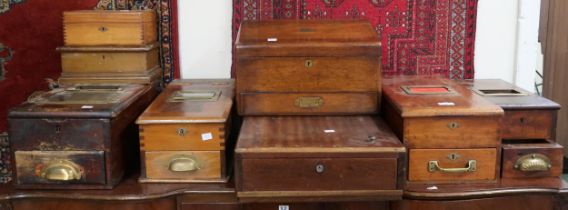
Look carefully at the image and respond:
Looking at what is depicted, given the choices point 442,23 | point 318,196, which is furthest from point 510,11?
point 318,196

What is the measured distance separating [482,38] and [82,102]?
173 centimetres

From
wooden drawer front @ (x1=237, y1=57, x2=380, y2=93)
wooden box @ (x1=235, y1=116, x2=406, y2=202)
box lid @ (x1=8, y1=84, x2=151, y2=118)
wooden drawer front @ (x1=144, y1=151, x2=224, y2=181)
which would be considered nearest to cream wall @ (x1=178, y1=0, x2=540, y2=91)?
box lid @ (x1=8, y1=84, x2=151, y2=118)

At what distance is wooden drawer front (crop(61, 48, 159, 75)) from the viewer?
238 centimetres

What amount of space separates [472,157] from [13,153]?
1514 mm

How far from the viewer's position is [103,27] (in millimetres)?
2355

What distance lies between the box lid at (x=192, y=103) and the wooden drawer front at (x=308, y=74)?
13 cm

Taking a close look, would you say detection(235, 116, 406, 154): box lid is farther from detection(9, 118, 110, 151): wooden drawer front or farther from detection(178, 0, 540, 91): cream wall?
detection(178, 0, 540, 91): cream wall

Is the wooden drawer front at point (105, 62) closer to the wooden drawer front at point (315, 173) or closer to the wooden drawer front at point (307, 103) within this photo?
the wooden drawer front at point (307, 103)

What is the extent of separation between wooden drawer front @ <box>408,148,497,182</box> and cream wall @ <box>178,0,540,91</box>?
0.80 m

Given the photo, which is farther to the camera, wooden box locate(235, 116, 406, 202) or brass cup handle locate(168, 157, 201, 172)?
brass cup handle locate(168, 157, 201, 172)

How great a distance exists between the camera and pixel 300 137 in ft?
6.23

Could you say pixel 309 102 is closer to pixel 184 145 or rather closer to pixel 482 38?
pixel 184 145

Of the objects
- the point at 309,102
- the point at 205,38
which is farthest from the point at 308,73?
the point at 205,38

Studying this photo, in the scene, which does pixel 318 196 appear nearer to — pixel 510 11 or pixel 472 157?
pixel 472 157
